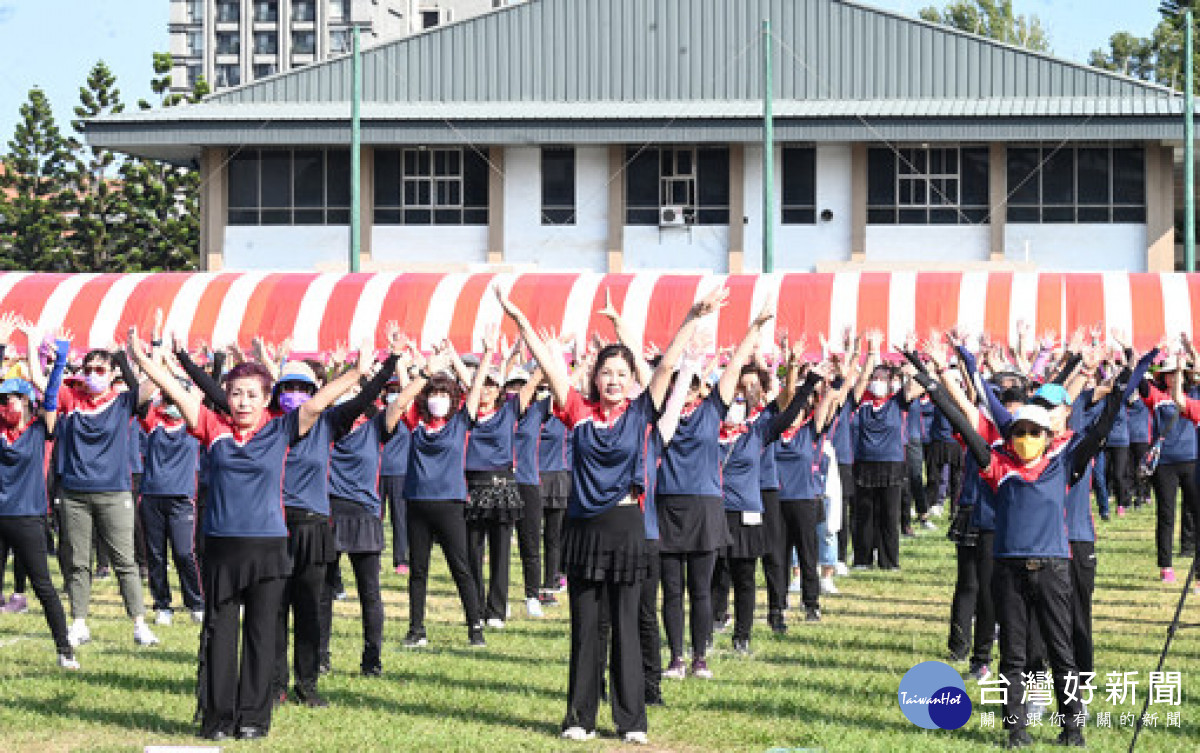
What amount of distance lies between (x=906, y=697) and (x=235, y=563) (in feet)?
12.6

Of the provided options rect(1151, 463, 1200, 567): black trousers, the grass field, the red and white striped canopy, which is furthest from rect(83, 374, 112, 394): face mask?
the red and white striped canopy

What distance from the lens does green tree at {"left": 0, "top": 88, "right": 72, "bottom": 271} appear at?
65.2 metres

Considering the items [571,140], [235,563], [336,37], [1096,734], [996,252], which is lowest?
[1096,734]

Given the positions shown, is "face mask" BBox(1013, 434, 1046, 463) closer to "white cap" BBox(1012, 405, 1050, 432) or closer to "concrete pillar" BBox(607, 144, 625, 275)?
"white cap" BBox(1012, 405, 1050, 432)

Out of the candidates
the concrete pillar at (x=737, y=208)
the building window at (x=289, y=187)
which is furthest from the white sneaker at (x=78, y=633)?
the building window at (x=289, y=187)

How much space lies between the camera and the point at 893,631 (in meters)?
14.1

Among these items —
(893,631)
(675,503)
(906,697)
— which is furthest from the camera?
(893,631)

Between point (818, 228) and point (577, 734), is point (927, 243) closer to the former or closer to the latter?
point (818, 228)

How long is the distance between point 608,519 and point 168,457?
5688 mm

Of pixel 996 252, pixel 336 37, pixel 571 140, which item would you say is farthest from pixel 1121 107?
pixel 336 37

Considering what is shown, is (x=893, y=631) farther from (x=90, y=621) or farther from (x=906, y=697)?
(x=90, y=621)

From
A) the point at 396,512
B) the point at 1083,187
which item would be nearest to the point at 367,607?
the point at 396,512

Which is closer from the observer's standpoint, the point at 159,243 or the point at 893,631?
the point at 893,631

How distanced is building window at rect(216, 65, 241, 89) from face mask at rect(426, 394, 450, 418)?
109 meters
